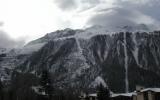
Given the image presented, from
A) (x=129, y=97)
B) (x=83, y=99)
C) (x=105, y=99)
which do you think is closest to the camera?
(x=105, y=99)

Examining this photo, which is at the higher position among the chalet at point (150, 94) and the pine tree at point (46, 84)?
the pine tree at point (46, 84)

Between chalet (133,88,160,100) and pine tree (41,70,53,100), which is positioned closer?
chalet (133,88,160,100)

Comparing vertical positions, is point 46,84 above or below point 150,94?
above

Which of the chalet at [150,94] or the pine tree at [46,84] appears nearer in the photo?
the chalet at [150,94]

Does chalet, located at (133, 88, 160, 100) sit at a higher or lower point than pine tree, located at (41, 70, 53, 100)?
lower

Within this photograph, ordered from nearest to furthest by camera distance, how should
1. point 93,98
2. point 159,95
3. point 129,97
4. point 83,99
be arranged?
1. point 159,95
2. point 129,97
3. point 93,98
4. point 83,99

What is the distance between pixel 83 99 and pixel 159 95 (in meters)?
68.5

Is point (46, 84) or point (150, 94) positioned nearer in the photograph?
point (150, 94)

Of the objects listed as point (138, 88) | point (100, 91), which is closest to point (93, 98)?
point (100, 91)

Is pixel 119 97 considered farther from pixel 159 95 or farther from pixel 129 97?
pixel 159 95

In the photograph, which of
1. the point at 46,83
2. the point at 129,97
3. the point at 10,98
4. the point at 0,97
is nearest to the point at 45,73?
the point at 46,83

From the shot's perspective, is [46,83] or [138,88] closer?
[46,83]

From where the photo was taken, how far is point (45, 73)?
11181 cm

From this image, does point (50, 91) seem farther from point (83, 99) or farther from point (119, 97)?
point (83, 99)
